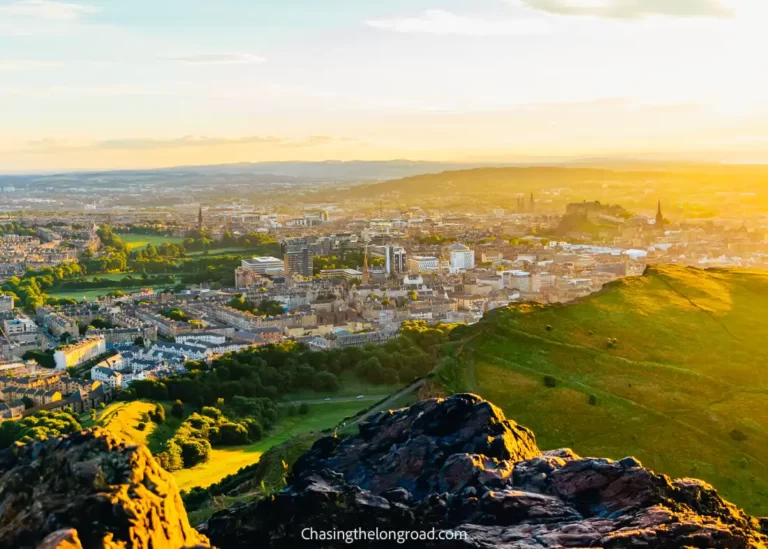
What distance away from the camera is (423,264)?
343 ft

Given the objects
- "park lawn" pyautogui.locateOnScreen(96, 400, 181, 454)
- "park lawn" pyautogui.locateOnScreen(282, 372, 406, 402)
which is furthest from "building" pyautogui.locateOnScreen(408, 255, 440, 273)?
"park lawn" pyautogui.locateOnScreen(96, 400, 181, 454)

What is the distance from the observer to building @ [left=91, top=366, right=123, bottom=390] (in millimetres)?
52406

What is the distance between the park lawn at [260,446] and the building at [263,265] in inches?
2313

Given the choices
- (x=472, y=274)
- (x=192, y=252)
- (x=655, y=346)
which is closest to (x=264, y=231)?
(x=192, y=252)

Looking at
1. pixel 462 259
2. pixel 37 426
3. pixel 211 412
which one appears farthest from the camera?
pixel 462 259

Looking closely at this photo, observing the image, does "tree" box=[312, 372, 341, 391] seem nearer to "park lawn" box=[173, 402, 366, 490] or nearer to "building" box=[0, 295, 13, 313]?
"park lawn" box=[173, 402, 366, 490]

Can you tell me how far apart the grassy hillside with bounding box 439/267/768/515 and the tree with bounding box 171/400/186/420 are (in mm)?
16035

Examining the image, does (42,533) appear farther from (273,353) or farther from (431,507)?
(273,353)

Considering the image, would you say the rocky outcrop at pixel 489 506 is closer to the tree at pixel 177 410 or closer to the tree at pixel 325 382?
the tree at pixel 177 410

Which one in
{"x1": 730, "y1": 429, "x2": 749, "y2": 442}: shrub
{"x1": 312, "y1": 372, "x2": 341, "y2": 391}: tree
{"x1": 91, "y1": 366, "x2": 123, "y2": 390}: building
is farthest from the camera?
{"x1": 91, "y1": 366, "x2": 123, "y2": 390}: building

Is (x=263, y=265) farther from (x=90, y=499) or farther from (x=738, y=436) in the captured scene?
(x=90, y=499)

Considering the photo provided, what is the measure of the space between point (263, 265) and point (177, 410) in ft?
205

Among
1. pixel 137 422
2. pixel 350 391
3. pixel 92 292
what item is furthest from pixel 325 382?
pixel 92 292

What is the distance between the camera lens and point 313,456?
15.5 metres
